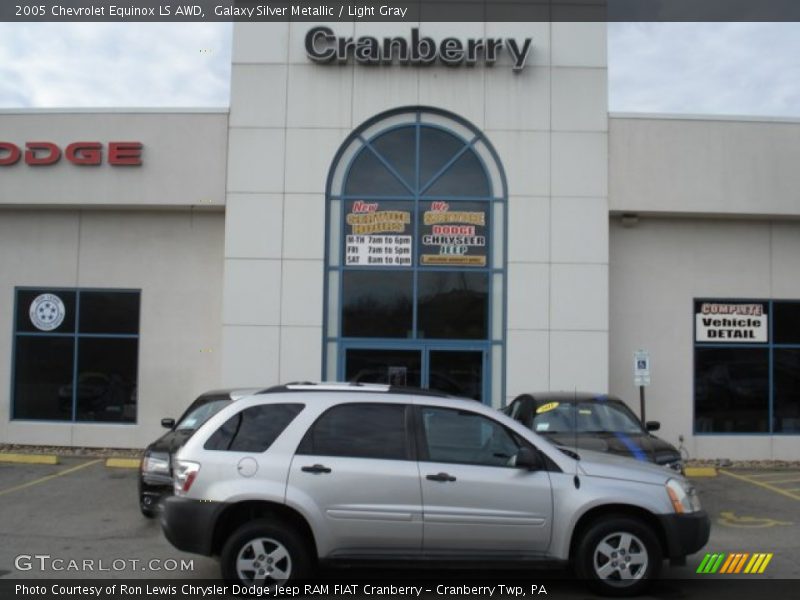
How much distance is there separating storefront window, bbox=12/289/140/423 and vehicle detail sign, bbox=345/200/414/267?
183 inches

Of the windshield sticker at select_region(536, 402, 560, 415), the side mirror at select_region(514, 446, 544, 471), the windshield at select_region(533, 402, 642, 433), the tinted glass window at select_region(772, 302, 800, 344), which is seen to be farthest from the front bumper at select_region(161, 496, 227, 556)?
the tinted glass window at select_region(772, 302, 800, 344)

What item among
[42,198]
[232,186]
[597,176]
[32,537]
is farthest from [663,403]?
[42,198]

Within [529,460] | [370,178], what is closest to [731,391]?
[370,178]

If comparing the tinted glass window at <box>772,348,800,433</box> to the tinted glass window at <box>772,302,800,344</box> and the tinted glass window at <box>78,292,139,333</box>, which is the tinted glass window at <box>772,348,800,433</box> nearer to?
the tinted glass window at <box>772,302,800,344</box>

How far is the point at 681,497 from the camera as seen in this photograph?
659 cm

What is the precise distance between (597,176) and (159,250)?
8.75 m

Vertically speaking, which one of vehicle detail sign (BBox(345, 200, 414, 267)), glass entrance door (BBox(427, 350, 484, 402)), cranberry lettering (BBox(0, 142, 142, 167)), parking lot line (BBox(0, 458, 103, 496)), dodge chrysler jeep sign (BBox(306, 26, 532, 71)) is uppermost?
dodge chrysler jeep sign (BBox(306, 26, 532, 71))

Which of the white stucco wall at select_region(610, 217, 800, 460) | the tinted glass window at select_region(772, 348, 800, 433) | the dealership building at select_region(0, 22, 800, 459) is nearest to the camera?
the dealership building at select_region(0, 22, 800, 459)

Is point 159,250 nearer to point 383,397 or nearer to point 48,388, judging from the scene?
point 48,388

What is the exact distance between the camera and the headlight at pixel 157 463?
924 centimetres

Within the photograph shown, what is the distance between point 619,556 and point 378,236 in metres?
9.80

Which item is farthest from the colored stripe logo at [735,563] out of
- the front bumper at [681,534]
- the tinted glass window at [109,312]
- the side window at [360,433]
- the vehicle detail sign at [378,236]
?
the tinted glass window at [109,312]

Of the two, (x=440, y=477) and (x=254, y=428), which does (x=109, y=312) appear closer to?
(x=254, y=428)

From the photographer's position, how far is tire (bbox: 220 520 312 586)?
6285 mm
